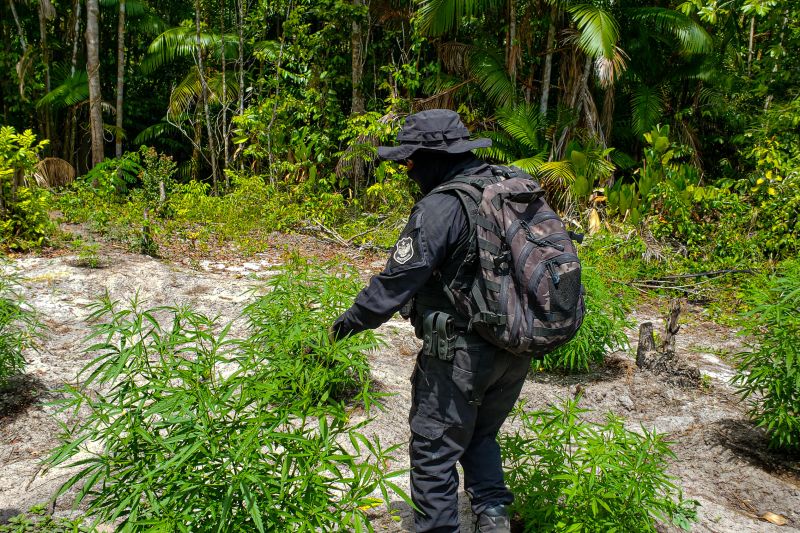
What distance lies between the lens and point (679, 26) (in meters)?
9.48

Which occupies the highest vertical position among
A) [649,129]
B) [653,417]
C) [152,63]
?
[152,63]

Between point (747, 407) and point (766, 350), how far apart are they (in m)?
1.02

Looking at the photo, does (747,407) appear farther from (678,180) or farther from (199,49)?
(199,49)

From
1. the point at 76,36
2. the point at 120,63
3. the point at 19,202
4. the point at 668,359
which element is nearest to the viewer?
the point at 668,359

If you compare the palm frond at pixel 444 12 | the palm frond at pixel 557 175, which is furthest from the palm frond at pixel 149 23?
the palm frond at pixel 557 175

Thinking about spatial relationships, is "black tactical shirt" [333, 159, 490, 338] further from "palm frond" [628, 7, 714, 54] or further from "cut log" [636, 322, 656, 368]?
"palm frond" [628, 7, 714, 54]

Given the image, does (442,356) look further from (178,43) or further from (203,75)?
(178,43)

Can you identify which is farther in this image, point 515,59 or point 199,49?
point 199,49

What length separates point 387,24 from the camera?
1068 cm

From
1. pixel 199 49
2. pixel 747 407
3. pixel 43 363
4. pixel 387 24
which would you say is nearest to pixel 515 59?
pixel 387 24

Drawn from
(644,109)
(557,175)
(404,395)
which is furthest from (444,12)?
(404,395)

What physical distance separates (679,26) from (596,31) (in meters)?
1.83

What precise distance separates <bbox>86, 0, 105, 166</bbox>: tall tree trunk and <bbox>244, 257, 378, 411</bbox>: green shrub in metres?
8.30

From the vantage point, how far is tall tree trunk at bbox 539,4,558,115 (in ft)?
31.6
